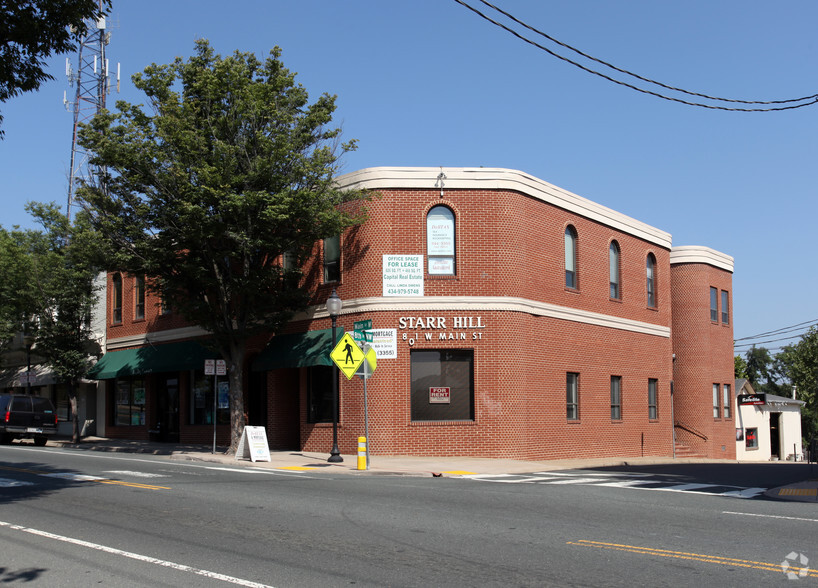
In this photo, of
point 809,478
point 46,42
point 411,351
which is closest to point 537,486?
point 809,478

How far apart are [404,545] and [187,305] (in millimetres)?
16178

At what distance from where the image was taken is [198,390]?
30094mm

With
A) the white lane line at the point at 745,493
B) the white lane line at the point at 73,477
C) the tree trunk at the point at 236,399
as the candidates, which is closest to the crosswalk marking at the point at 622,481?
the white lane line at the point at 745,493

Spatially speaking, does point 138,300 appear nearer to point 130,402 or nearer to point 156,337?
point 156,337

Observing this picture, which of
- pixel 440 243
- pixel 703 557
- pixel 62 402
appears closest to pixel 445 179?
pixel 440 243

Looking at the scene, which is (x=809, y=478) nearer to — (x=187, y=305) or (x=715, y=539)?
(x=715, y=539)

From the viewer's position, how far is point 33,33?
12047 millimetres

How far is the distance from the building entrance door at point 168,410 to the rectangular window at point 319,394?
8613mm

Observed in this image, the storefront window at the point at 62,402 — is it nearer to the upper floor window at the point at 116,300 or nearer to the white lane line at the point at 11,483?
the upper floor window at the point at 116,300

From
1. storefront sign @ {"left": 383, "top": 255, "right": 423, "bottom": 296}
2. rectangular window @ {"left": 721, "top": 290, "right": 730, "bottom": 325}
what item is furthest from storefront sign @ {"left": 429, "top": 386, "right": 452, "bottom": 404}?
rectangular window @ {"left": 721, "top": 290, "right": 730, "bottom": 325}

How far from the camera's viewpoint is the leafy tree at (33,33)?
11.9m

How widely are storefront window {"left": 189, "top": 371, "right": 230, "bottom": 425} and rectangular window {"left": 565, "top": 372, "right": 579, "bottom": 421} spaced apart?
11813 millimetres

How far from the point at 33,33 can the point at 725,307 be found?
33085mm

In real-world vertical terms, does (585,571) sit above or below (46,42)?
below
